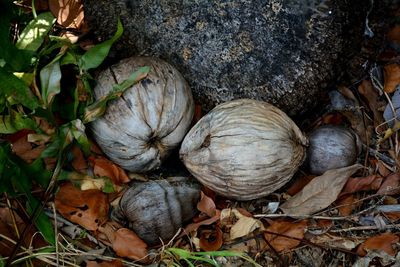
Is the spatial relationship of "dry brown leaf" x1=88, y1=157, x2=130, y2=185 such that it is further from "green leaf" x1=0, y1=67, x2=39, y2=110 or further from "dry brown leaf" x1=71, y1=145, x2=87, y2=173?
"green leaf" x1=0, y1=67, x2=39, y2=110

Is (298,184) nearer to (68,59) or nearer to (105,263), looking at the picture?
(105,263)

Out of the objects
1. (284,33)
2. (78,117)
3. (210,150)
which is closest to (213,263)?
(210,150)

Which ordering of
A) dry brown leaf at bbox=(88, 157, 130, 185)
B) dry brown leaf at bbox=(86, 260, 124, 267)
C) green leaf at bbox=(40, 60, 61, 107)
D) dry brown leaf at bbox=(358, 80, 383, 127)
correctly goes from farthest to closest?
dry brown leaf at bbox=(358, 80, 383, 127)
dry brown leaf at bbox=(88, 157, 130, 185)
green leaf at bbox=(40, 60, 61, 107)
dry brown leaf at bbox=(86, 260, 124, 267)

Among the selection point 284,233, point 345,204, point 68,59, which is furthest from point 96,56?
point 345,204

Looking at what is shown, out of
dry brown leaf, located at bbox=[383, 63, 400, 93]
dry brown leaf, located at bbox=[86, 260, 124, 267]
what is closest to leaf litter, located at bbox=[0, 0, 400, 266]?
dry brown leaf, located at bbox=[86, 260, 124, 267]

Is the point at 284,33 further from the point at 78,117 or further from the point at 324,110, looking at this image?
the point at 78,117

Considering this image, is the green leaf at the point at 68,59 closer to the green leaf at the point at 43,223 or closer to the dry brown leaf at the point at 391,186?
the green leaf at the point at 43,223
